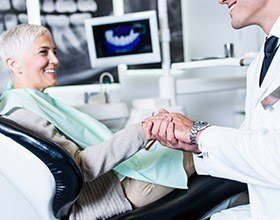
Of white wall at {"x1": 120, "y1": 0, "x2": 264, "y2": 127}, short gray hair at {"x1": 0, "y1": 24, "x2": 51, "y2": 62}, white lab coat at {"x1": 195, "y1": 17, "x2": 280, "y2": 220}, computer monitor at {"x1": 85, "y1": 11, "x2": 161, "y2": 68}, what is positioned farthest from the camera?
white wall at {"x1": 120, "y1": 0, "x2": 264, "y2": 127}

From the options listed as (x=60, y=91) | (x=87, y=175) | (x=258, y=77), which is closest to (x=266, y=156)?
(x=258, y=77)

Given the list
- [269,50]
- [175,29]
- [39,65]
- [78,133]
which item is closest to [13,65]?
[39,65]

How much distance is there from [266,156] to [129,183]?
2.20 feet

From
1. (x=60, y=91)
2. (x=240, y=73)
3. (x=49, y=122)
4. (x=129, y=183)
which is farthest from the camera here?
(x=240, y=73)

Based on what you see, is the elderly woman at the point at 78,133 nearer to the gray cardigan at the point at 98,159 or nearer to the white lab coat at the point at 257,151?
the gray cardigan at the point at 98,159

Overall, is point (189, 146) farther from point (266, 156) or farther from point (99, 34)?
point (99, 34)

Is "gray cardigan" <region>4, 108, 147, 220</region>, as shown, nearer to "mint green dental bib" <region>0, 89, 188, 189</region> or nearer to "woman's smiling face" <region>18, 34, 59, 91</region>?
"mint green dental bib" <region>0, 89, 188, 189</region>

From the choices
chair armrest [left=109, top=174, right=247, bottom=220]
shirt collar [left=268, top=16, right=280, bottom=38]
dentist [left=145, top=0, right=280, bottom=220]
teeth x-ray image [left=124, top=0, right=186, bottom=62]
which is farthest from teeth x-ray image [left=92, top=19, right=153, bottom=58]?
shirt collar [left=268, top=16, right=280, bottom=38]

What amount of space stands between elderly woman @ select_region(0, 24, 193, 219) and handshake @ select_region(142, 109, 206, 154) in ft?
0.06

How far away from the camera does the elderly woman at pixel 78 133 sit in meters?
1.25

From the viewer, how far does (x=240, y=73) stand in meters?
3.18

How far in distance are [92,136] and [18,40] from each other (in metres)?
0.49

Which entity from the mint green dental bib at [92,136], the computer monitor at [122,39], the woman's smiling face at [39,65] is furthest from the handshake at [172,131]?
the computer monitor at [122,39]

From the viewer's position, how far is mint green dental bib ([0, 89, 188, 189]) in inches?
56.9
